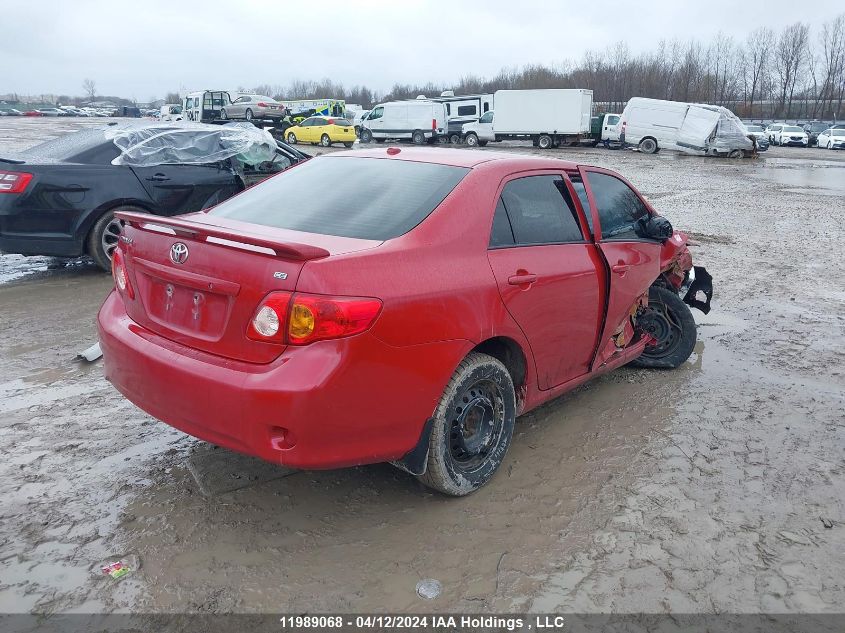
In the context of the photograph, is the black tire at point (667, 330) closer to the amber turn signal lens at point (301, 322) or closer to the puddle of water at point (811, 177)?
the amber turn signal lens at point (301, 322)

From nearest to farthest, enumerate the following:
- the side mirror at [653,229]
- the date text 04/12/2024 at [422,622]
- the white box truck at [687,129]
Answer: the date text 04/12/2024 at [422,622] → the side mirror at [653,229] → the white box truck at [687,129]

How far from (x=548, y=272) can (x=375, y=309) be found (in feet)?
4.17

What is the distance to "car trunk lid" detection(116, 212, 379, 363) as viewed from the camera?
2705 millimetres

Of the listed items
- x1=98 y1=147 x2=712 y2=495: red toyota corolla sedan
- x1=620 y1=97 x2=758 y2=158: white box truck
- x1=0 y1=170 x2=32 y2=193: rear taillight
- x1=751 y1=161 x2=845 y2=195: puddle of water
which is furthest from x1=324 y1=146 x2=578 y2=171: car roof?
x1=620 y1=97 x2=758 y2=158: white box truck

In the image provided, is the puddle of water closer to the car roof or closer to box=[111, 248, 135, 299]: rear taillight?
the car roof

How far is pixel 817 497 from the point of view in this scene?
3480 millimetres

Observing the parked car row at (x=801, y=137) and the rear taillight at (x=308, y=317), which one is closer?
the rear taillight at (x=308, y=317)

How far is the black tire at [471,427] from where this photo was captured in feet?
10.3

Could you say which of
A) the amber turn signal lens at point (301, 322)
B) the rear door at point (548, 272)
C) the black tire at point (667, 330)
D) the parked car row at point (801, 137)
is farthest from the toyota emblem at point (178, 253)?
the parked car row at point (801, 137)

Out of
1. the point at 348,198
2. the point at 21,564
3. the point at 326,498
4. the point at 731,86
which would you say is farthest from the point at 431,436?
the point at 731,86

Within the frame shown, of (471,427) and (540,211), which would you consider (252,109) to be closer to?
(540,211)

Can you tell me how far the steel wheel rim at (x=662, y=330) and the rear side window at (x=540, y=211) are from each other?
5.01 ft

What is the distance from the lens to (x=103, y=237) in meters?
7.11

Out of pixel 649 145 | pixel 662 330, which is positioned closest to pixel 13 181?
pixel 662 330
